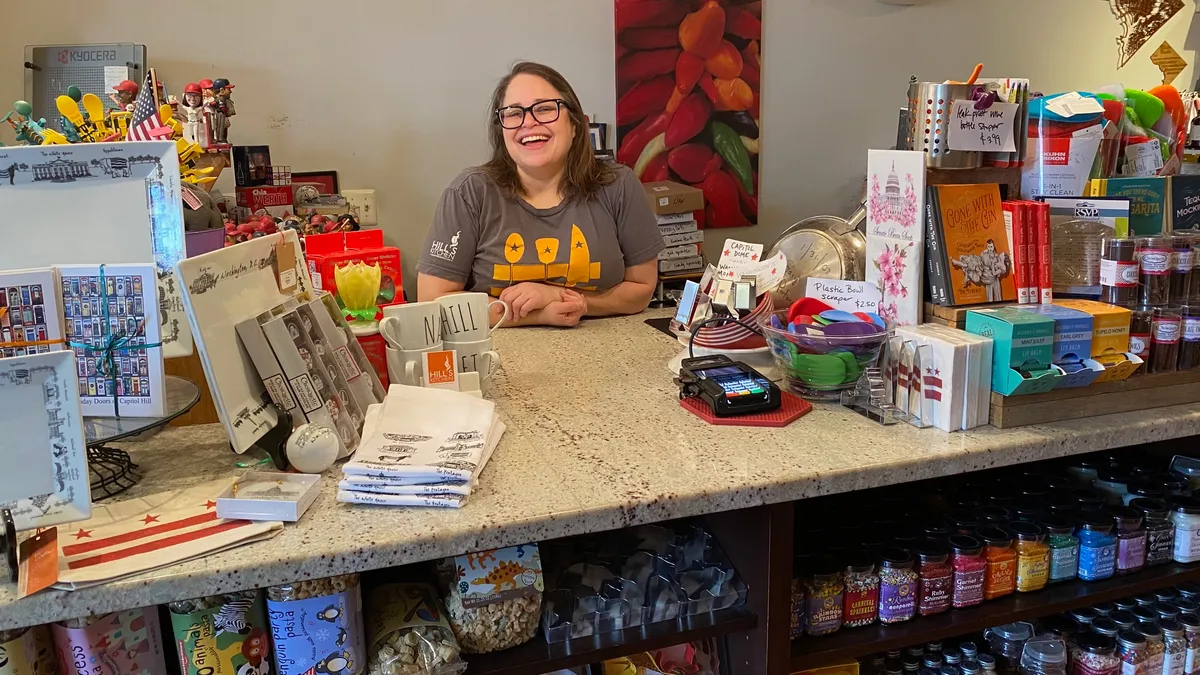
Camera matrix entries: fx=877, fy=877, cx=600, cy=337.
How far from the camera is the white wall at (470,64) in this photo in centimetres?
268

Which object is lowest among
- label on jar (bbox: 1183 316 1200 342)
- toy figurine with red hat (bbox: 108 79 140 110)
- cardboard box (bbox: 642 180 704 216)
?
label on jar (bbox: 1183 316 1200 342)

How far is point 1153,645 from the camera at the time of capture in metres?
1.48

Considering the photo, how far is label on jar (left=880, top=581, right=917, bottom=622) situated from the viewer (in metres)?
1.33

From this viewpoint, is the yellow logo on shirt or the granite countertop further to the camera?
the yellow logo on shirt

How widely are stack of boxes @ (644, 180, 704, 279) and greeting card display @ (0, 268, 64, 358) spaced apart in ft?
6.71

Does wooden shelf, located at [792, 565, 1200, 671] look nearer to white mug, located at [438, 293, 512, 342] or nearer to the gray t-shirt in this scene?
Result: white mug, located at [438, 293, 512, 342]

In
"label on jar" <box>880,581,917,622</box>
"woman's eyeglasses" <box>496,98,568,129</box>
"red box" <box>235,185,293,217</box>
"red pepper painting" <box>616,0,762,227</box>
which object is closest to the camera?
"label on jar" <box>880,581,917,622</box>

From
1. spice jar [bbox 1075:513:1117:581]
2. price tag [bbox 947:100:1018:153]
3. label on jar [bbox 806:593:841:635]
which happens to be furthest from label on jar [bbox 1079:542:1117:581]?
price tag [bbox 947:100:1018:153]

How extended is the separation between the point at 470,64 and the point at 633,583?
217 cm

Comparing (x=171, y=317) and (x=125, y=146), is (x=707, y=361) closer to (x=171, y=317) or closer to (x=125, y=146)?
(x=171, y=317)

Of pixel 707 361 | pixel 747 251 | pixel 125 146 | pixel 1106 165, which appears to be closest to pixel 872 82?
pixel 1106 165

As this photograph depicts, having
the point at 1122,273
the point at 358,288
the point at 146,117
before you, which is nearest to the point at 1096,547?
the point at 1122,273

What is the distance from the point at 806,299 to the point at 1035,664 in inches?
28.3

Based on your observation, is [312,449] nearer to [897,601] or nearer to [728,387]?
[728,387]
